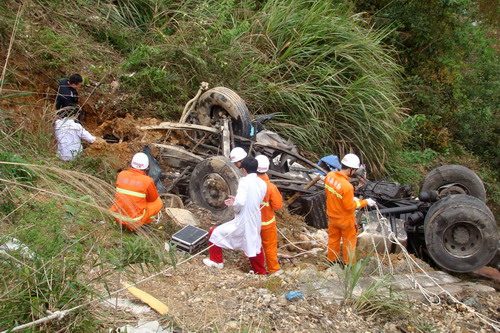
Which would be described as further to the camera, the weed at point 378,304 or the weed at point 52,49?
the weed at point 52,49

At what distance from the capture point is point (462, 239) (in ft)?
22.2

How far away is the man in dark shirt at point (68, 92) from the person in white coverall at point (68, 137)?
15.8 inches

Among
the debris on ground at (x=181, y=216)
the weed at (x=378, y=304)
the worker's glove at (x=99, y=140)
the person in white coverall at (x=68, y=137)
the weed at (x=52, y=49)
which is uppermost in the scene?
the weed at (x=378, y=304)

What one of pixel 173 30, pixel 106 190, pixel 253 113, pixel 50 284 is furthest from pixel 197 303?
pixel 173 30

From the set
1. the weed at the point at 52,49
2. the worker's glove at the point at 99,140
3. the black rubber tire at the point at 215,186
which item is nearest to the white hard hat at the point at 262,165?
the black rubber tire at the point at 215,186

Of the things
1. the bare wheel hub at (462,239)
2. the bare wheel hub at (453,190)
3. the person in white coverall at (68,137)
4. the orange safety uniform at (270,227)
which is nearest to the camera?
the orange safety uniform at (270,227)

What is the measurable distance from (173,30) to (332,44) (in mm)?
2673

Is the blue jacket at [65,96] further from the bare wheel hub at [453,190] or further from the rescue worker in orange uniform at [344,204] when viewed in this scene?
the bare wheel hub at [453,190]

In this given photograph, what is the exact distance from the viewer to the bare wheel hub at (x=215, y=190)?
7062 mm

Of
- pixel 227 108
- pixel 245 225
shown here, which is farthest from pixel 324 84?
pixel 245 225

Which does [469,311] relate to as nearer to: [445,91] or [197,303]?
[197,303]

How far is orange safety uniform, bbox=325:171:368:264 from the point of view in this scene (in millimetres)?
6428

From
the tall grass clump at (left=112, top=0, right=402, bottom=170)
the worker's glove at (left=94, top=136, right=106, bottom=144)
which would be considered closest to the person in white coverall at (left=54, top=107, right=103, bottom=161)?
the worker's glove at (left=94, top=136, right=106, bottom=144)

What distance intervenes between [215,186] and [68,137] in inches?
74.6
